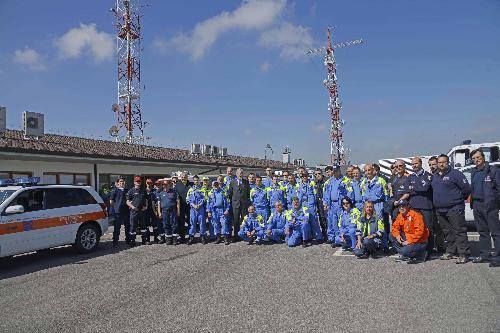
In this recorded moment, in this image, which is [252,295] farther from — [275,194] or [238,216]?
[238,216]

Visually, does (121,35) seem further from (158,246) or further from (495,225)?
(495,225)

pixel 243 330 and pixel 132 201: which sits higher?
pixel 132 201

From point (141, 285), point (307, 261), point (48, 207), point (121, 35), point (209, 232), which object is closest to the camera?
point (141, 285)

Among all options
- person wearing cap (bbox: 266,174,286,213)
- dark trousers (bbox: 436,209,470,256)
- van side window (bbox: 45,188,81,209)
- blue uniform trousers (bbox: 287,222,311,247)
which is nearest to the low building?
van side window (bbox: 45,188,81,209)

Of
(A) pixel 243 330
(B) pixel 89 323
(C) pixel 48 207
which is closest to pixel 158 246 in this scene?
(C) pixel 48 207

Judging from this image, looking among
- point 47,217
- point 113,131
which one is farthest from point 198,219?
point 113,131

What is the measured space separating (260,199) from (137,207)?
3.41 metres

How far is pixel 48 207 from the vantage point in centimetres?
939

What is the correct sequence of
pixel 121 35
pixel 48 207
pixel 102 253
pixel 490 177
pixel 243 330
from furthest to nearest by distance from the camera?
pixel 121 35 → pixel 102 253 → pixel 48 207 → pixel 490 177 → pixel 243 330

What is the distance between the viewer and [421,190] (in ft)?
26.4

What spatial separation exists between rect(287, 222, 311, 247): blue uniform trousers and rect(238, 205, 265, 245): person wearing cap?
3.11 ft

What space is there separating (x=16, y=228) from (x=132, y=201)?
3.17 m

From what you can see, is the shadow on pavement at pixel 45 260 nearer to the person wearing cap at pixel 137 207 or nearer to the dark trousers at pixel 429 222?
the person wearing cap at pixel 137 207

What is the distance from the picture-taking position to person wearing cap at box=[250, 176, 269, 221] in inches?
426
